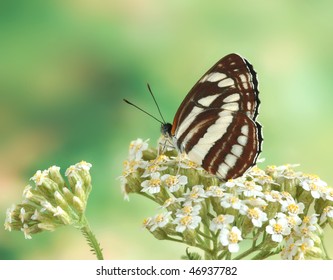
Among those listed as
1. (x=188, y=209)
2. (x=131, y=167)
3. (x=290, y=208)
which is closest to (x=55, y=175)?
(x=131, y=167)

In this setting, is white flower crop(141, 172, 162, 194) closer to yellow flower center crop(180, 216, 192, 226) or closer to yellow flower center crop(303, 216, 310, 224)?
yellow flower center crop(180, 216, 192, 226)

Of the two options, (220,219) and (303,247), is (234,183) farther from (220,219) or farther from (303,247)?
(303,247)

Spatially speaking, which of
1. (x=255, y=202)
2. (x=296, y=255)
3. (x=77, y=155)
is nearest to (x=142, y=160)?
(x=255, y=202)

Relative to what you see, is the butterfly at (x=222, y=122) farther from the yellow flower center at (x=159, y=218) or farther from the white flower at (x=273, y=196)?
the yellow flower center at (x=159, y=218)

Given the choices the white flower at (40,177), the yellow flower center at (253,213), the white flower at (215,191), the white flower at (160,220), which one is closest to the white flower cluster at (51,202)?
the white flower at (40,177)

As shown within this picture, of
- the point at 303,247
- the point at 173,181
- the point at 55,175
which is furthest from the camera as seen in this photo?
the point at 55,175

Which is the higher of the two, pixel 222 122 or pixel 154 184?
pixel 222 122

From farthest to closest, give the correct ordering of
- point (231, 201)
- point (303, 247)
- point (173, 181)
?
point (173, 181) < point (231, 201) < point (303, 247)
